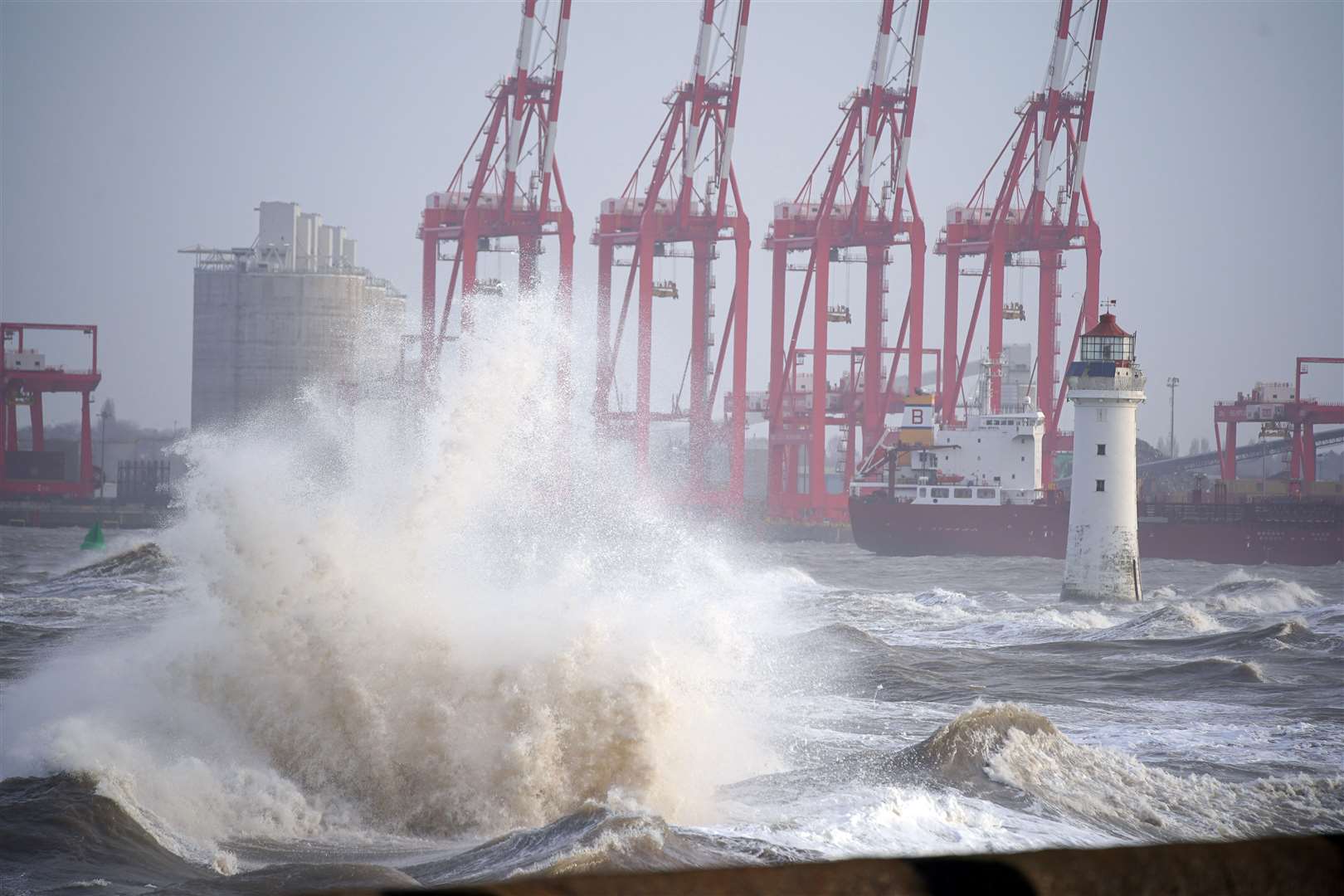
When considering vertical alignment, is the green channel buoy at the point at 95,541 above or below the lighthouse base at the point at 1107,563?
below

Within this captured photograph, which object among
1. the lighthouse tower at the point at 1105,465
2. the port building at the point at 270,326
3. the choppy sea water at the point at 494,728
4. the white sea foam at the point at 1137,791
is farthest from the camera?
the port building at the point at 270,326

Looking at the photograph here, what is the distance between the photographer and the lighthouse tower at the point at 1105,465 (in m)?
28.9

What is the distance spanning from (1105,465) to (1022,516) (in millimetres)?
26260

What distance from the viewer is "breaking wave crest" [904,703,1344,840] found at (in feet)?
35.2

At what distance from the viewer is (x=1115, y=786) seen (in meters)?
11.7

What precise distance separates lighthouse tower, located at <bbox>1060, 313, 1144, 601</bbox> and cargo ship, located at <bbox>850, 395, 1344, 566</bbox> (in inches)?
988

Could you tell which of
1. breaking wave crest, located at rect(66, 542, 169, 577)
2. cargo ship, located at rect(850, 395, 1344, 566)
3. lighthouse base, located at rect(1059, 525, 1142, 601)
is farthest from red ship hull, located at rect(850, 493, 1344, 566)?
breaking wave crest, located at rect(66, 542, 169, 577)

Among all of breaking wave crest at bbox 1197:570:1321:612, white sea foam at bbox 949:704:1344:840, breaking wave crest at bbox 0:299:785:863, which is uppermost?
breaking wave crest at bbox 0:299:785:863

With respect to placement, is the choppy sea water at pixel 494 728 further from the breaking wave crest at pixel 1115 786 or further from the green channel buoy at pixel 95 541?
the green channel buoy at pixel 95 541

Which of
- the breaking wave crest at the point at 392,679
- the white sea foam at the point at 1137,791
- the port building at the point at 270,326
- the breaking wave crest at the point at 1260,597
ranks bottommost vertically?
the breaking wave crest at the point at 1260,597

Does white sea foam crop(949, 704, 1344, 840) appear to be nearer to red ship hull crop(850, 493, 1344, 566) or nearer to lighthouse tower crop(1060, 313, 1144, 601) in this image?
lighthouse tower crop(1060, 313, 1144, 601)

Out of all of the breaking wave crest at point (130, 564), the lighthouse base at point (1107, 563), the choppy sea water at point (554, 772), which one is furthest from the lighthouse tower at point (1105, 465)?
the breaking wave crest at point (130, 564)

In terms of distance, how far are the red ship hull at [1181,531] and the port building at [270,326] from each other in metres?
34.8

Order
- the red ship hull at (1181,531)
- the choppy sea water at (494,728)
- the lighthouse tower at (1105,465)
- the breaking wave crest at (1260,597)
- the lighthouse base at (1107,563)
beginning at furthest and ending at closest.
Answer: the red ship hull at (1181,531) → the breaking wave crest at (1260,597) → the lighthouse base at (1107,563) → the lighthouse tower at (1105,465) → the choppy sea water at (494,728)
